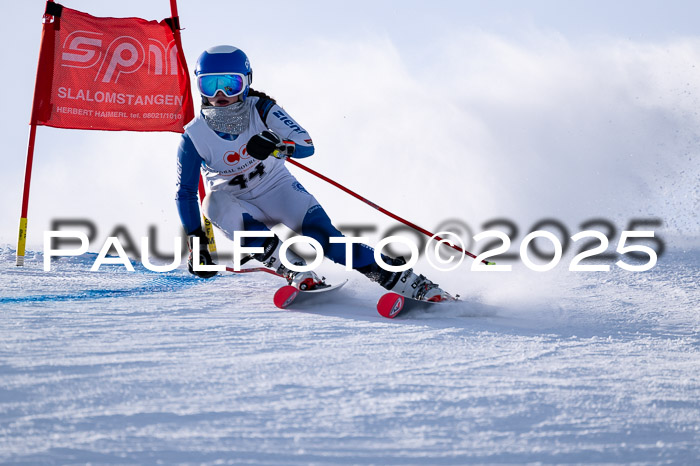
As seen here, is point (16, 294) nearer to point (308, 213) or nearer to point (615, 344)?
point (308, 213)

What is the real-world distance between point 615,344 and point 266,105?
2.13 meters

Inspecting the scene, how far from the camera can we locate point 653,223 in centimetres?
569

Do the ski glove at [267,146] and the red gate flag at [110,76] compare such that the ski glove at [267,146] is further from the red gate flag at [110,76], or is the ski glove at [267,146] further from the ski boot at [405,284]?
the red gate flag at [110,76]

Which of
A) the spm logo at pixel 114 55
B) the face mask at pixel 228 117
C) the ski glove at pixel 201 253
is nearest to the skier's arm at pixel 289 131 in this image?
the face mask at pixel 228 117

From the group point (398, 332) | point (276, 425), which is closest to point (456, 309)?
point (398, 332)

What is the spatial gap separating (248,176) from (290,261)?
0.53 meters

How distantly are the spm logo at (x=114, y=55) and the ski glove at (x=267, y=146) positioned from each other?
2336mm

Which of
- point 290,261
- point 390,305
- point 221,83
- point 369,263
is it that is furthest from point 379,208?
point 221,83

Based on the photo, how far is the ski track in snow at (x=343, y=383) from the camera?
185cm

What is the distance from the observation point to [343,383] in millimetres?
2305

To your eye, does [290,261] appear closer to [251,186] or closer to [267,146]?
[251,186]

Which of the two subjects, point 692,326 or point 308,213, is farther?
point 308,213

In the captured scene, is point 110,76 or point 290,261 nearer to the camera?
point 290,261

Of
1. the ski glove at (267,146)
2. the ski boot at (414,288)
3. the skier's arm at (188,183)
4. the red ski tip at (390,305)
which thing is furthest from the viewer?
the ski boot at (414,288)
